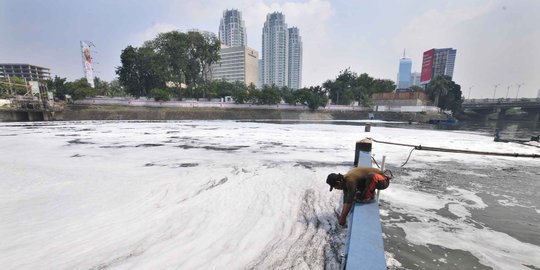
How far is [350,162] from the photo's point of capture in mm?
8680

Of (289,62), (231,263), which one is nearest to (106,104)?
(231,263)

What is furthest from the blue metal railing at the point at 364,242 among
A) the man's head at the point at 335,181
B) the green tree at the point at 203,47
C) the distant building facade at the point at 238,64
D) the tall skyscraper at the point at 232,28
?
the tall skyscraper at the point at 232,28

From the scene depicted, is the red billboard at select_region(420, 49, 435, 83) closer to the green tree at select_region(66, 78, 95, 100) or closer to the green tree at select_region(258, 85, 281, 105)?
the green tree at select_region(258, 85, 281, 105)

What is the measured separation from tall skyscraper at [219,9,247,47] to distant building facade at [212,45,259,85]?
137 feet

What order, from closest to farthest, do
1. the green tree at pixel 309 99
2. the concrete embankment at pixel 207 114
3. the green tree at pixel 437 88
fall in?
the concrete embankment at pixel 207 114 < the green tree at pixel 309 99 < the green tree at pixel 437 88

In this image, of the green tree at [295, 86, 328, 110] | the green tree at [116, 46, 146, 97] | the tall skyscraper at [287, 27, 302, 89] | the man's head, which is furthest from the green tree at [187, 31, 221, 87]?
the tall skyscraper at [287, 27, 302, 89]

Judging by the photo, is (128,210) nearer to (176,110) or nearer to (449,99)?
(176,110)

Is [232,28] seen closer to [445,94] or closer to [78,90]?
[445,94]

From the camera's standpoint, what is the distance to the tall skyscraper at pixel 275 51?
15388 centimetres

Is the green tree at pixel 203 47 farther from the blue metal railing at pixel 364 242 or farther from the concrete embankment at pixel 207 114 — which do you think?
the blue metal railing at pixel 364 242

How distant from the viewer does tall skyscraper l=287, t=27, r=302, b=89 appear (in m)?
159

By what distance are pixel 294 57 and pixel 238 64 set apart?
51620mm

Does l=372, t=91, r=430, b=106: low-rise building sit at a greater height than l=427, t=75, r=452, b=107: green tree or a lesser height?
lesser

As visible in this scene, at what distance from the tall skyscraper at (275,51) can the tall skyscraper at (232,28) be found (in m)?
21.8
